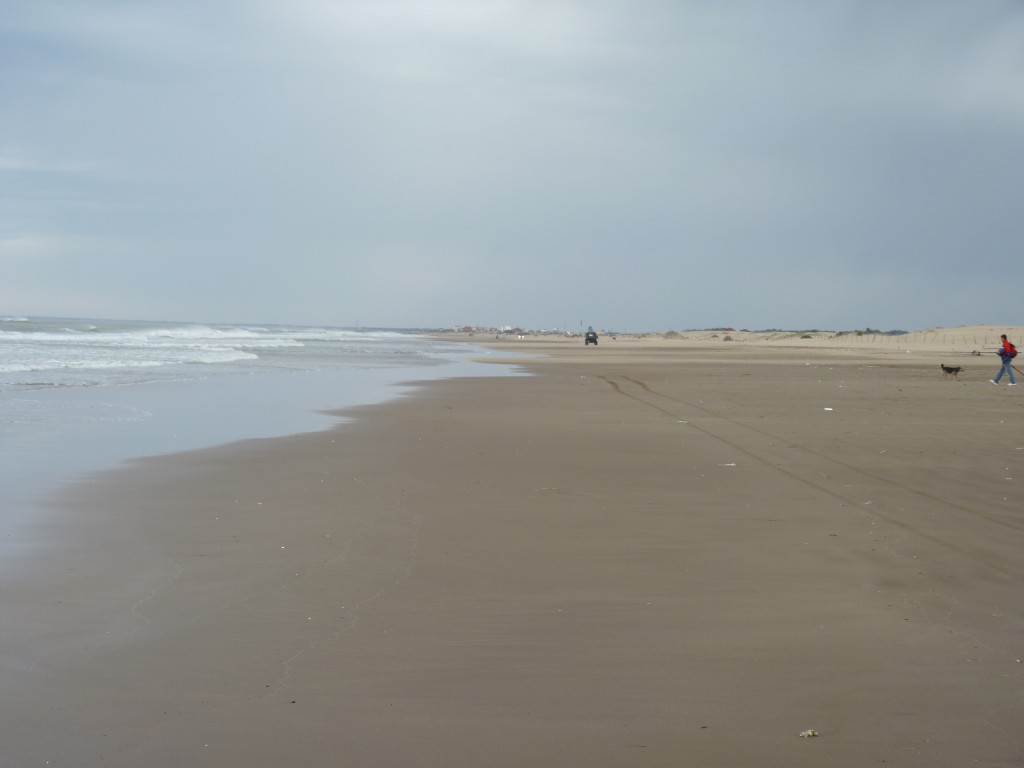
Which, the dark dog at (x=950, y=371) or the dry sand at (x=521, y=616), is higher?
the dark dog at (x=950, y=371)

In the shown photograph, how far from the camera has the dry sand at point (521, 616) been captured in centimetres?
372

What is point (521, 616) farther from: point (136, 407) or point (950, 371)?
point (950, 371)

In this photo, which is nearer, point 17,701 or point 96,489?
point 17,701

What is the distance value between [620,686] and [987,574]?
10.5 ft

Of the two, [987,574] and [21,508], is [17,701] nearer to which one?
[21,508]

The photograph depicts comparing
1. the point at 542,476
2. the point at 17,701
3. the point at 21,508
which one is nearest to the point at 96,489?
the point at 21,508

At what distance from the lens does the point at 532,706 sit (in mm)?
4008

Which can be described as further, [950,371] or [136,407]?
[950,371]

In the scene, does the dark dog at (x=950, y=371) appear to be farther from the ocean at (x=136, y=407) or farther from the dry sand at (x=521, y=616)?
the dry sand at (x=521, y=616)

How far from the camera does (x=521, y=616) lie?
523 centimetres

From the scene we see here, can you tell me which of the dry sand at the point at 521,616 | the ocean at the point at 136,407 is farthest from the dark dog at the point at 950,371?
the dry sand at the point at 521,616

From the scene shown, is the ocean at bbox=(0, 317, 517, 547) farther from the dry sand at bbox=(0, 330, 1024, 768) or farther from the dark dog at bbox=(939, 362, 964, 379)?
the dark dog at bbox=(939, 362, 964, 379)

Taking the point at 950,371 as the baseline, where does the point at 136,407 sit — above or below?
below

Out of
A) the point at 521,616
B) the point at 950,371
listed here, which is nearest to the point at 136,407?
the point at 521,616
